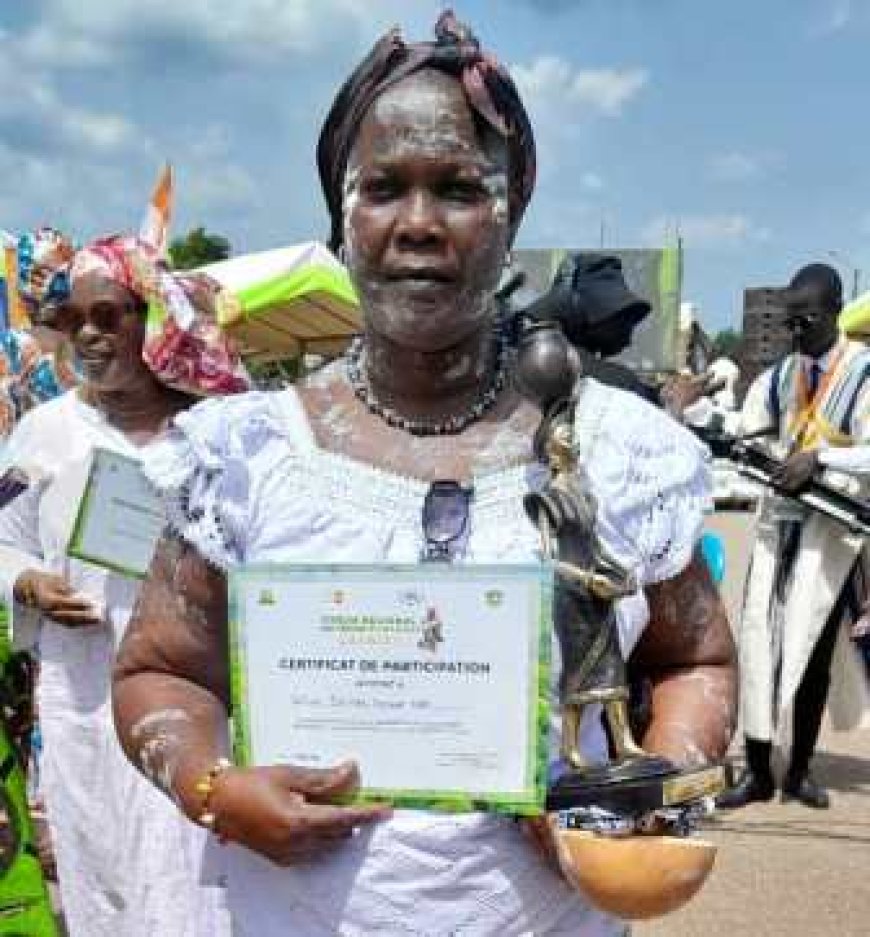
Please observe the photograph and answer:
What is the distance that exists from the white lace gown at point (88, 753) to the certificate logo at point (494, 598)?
1.71m

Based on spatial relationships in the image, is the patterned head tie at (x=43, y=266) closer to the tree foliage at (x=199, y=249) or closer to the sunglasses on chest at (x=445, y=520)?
the sunglasses on chest at (x=445, y=520)

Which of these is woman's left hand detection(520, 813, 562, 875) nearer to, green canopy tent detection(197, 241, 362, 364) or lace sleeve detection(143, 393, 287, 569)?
lace sleeve detection(143, 393, 287, 569)

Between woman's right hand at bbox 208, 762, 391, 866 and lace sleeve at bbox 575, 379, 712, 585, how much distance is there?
349 millimetres

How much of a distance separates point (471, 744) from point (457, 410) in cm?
39

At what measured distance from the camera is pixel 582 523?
4.53 feet

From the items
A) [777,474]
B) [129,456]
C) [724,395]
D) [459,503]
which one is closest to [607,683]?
[459,503]

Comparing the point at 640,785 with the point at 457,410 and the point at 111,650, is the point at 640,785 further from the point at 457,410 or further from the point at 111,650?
the point at 111,650

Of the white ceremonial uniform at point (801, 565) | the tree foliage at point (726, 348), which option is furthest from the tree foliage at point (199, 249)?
the white ceremonial uniform at point (801, 565)

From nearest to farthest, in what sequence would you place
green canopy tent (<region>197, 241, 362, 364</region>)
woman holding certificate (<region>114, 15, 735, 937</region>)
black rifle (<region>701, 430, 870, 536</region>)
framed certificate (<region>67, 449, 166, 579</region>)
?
woman holding certificate (<region>114, 15, 735, 937</region>) → framed certificate (<region>67, 449, 166, 579</region>) → black rifle (<region>701, 430, 870, 536</region>) → green canopy tent (<region>197, 241, 362, 364</region>)

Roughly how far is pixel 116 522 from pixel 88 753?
0.51 meters

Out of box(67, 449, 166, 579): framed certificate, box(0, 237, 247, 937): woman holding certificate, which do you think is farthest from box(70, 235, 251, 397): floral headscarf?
box(67, 449, 166, 579): framed certificate

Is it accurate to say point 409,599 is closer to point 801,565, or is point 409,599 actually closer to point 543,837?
point 543,837

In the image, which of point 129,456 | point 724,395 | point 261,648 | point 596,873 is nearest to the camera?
point 596,873

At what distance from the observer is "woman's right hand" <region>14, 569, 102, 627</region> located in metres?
3.11
